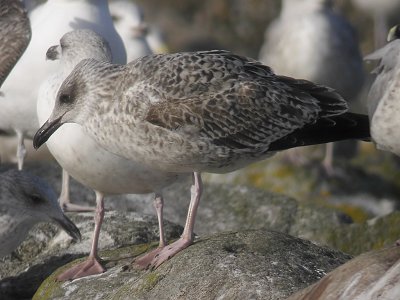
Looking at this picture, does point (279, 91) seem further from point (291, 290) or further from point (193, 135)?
point (291, 290)

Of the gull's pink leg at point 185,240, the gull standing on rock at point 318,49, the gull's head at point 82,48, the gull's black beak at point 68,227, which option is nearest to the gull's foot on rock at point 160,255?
the gull's pink leg at point 185,240

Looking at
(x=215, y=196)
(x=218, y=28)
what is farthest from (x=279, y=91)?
(x=218, y=28)

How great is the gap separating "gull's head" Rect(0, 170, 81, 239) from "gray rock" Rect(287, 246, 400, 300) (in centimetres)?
288

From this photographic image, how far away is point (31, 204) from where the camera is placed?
892cm

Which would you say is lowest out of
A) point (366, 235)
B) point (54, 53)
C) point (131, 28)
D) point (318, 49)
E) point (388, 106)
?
point (318, 49)

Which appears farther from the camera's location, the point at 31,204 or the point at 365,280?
the point at 31,204

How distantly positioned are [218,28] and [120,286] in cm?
Answer: 1810

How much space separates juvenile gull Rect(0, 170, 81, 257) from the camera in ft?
28.9

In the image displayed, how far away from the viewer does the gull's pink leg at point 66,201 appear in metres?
10.5

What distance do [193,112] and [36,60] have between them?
3.65 meters

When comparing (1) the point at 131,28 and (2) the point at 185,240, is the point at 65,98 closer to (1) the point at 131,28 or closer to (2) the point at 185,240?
(2) the point at 185,240

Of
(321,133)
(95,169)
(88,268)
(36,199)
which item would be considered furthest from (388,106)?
(36,199)

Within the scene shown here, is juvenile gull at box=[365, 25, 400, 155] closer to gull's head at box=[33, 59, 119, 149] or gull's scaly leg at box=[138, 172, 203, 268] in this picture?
gull's scaly leg at box=[138, 172, 203, 268]

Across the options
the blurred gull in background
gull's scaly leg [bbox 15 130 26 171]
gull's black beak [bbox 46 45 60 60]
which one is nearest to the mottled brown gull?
gull's black beak [bbox 46 45 60 60]
